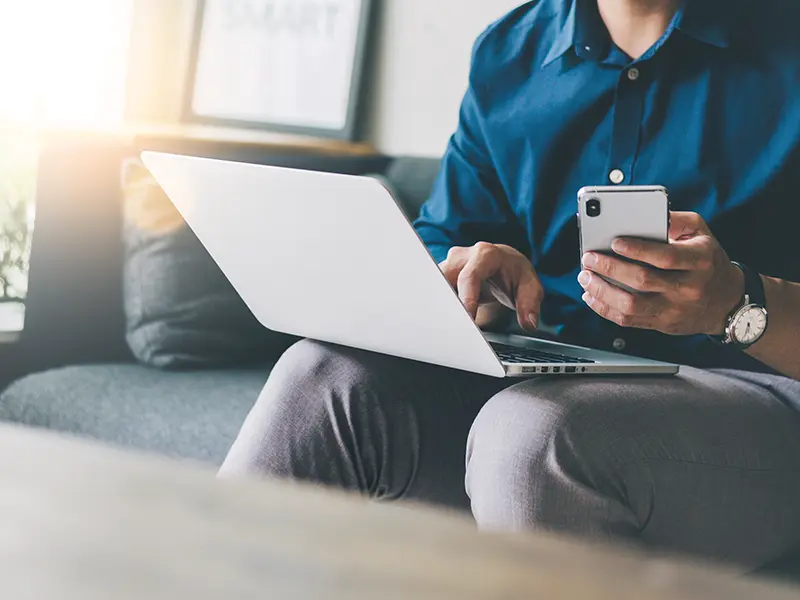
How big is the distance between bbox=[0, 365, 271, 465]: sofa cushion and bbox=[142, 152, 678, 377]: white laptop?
487 mm

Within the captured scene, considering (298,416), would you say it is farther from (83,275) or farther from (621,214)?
(83,275)

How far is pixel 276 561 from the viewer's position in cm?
38

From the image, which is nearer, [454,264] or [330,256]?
[330,256]

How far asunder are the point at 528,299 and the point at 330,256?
27cm

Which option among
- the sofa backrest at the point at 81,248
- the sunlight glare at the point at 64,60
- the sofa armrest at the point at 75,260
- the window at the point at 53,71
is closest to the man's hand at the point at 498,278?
the sofa backrest at the point at 81,248

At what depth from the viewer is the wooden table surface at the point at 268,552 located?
350 millimetres

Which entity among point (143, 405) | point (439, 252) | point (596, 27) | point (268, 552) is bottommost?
point (143, 405)

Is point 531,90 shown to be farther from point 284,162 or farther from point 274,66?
point 274,66

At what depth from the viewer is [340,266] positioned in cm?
100

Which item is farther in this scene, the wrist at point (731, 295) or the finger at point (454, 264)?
the finger at point (454, 264)

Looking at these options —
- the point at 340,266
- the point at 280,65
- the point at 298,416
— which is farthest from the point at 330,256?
the point at 280,65

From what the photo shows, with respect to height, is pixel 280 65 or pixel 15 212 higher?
pixel 280 65

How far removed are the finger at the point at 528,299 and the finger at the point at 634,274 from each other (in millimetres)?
184

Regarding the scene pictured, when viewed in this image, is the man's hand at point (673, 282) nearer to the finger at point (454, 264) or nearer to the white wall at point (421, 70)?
the finger at point (454, 264)
